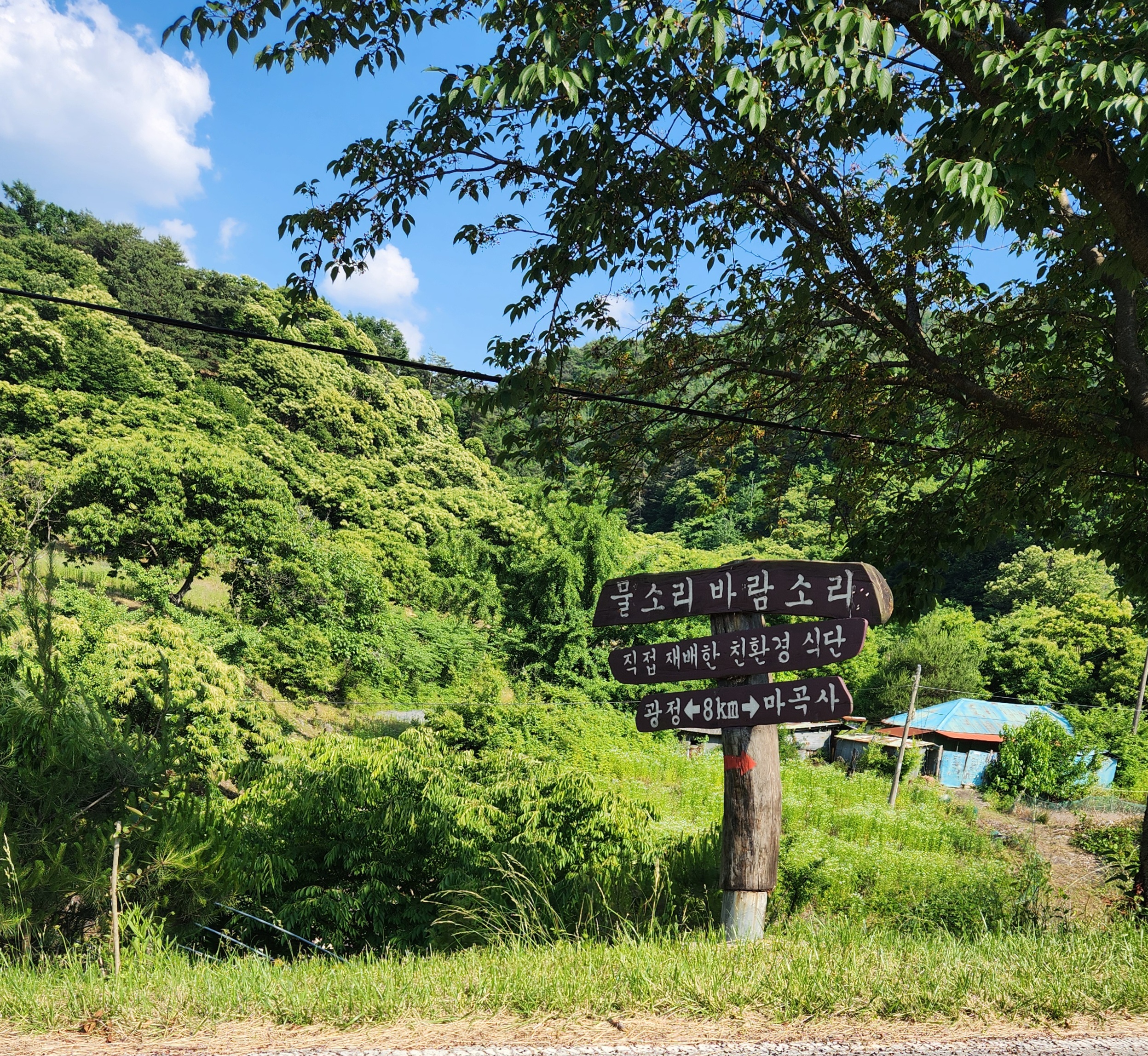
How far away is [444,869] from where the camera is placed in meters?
8.27

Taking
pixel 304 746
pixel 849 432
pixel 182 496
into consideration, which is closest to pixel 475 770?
pixel 304 746

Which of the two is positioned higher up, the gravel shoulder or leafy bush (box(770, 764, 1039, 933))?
the gravel shoulder

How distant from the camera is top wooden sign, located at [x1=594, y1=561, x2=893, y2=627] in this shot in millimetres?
4238

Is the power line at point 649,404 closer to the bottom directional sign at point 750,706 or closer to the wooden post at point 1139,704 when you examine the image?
the bottom directional sign at point 750,706

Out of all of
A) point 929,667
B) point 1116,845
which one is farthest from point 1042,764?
point 1116,845

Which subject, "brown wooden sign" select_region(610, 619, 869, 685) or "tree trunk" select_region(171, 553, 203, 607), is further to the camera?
"tree trunk" select_region(171, 553, 203, 607)

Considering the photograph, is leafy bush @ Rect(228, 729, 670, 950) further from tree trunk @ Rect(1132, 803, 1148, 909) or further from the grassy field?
tree trunk @ Rect(1132, 803, 1148, 909)

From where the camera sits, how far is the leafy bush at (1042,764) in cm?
2636

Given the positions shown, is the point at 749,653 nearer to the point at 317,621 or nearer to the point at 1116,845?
the point at 1116,845

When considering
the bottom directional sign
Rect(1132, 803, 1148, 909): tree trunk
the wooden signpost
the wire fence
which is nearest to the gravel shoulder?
the wooden signpost

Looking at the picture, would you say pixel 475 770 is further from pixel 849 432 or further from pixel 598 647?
pixel 598 647

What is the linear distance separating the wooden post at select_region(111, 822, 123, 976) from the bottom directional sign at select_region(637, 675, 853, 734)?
8.84ft

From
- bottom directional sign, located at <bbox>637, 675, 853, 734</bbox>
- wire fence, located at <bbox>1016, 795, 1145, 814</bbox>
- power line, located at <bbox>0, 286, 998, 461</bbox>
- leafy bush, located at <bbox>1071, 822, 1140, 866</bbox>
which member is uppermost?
power line, located at <bbox>0, 286, 998, 461</bbox>

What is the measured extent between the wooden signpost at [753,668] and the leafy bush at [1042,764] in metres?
25.5
